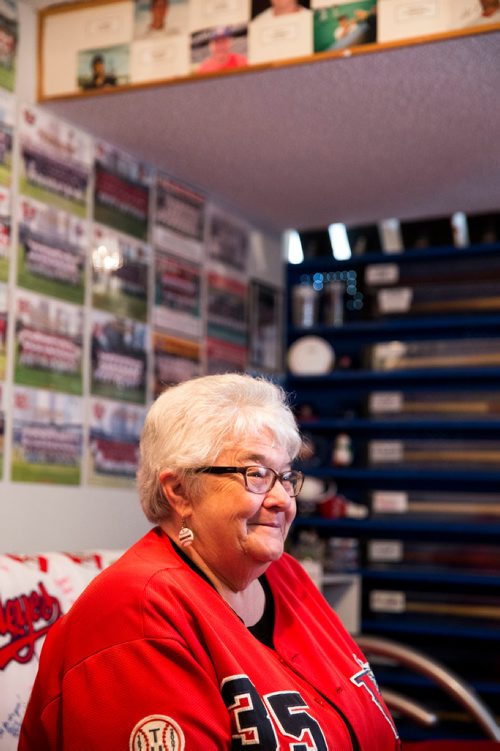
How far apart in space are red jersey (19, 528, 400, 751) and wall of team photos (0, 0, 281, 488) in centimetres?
160

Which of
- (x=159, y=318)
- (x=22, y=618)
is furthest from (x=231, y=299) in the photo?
(x=22, y=618)

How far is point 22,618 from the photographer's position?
8.10ft

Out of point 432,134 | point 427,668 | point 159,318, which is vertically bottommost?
point 427,668

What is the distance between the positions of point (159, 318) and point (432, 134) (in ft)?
4.37

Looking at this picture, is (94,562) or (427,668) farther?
(427,668)

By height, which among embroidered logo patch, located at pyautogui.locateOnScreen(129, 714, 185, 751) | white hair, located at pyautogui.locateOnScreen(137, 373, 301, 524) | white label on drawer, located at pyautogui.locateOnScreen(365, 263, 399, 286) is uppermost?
white label on drawer, located at pyautogui.locateOnScreen(365, 263, 399, 286)

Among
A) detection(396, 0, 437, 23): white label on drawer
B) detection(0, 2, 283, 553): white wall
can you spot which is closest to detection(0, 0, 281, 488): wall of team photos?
detection(0, 2, 283, 553): white wall

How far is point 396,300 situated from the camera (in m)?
5.06

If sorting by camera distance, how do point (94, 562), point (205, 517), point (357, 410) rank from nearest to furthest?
point (205, 517), point (94, 562), point (357, 410)

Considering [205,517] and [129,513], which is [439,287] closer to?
[129,513]

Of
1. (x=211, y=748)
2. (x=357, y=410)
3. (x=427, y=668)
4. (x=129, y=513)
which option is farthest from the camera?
(x=357, y=410)

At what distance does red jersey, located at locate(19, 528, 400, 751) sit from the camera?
1.65 metres

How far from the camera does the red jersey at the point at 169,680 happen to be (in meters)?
1.65

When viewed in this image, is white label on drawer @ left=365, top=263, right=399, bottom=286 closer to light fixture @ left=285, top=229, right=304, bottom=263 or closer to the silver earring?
light fixture @ left=285, top=229, right=304, bottom=263
